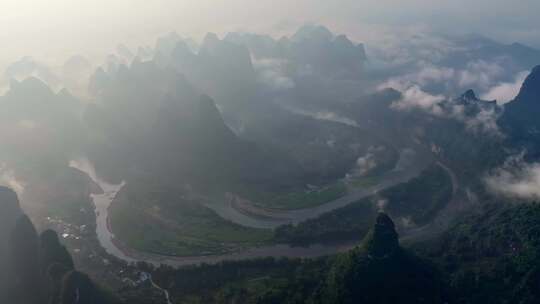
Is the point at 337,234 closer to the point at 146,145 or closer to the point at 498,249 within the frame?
the point at 498,249

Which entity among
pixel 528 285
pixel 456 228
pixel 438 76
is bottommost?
pixel 438 76

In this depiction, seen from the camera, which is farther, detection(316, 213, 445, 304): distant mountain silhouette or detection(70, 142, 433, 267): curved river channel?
detection(70, 142, 433, 267): curved river channel

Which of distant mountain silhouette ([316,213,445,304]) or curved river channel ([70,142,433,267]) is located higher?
distant mountain silhouette ([316,213,445,304])

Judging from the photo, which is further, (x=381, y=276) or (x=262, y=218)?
(x=262, y=218)

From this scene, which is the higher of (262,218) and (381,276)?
(381,276)

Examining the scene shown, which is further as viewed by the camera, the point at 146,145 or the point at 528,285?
the point at 146,145

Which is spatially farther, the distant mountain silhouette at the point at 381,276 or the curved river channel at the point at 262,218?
the curved river channel at the point at 262,218

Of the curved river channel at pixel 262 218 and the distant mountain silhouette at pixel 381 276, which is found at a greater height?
the distant mountain silhouette at pixel 381 276

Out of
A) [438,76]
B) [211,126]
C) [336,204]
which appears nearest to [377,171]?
[336,204]
